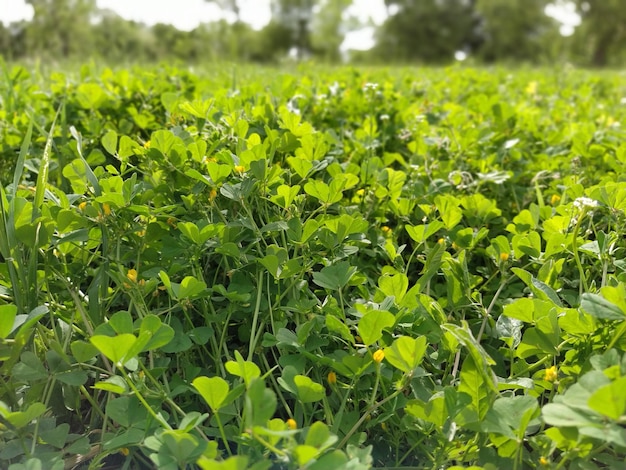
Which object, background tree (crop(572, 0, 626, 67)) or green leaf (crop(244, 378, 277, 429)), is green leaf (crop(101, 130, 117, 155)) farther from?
background tree (crop(572, 0, 626, 67))

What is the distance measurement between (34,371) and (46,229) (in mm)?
282

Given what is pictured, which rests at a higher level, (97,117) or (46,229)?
(97,117)

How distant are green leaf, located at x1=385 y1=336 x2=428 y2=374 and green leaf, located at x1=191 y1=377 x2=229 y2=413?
0.26 m

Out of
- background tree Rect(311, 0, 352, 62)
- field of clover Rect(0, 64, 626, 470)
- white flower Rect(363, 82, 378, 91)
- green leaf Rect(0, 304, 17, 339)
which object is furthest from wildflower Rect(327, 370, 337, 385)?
background tree Rect(311, 0, 352, 62)

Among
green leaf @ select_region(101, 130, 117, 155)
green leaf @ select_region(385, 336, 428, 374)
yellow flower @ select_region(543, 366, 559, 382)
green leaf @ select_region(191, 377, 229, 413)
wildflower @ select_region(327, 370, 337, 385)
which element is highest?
green leaf @ select_region(101, 130, 117, 155)

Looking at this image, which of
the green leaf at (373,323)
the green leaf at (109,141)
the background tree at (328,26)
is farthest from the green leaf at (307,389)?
the background tree at (328,26)

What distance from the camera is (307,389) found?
2.88 ft

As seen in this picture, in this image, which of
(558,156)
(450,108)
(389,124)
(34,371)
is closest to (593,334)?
(34,371)

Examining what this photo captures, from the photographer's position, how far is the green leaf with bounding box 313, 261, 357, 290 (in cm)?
109

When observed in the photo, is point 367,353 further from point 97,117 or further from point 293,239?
point 97,117

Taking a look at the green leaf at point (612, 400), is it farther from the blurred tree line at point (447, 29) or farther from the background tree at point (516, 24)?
the background tree at point (516, 24)

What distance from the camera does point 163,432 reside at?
0.81 metres

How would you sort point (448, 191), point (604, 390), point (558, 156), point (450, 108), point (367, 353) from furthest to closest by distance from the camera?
point (450, 108), point (558, 156), point (448, 191), point (367, 353), point (604, 390)

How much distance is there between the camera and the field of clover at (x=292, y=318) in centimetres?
82
